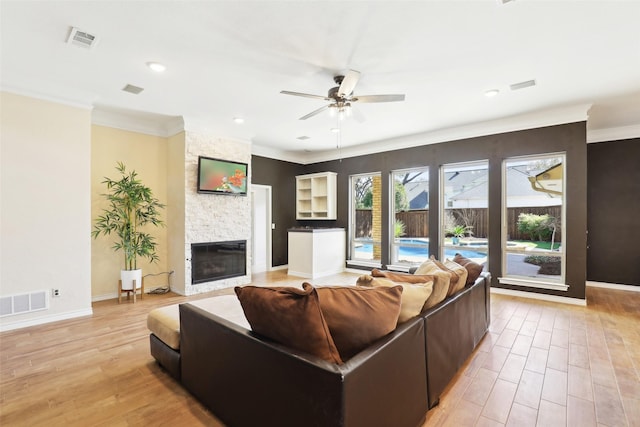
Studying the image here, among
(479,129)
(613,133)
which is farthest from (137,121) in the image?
(613,133)

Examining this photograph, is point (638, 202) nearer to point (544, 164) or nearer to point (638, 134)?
point (638, 134)

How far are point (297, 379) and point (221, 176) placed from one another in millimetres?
4423

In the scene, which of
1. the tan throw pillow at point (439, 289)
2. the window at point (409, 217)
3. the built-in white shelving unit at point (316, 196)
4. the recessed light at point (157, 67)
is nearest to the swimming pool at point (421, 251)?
the window at point (409, 217)

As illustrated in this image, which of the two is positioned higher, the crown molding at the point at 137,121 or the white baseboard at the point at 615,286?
the crown molding at the point at 137,121

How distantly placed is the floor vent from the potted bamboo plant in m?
0.92

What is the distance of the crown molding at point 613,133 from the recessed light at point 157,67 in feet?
22.5

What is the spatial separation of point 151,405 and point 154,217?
3578mm

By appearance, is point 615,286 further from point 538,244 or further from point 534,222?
point 534,222

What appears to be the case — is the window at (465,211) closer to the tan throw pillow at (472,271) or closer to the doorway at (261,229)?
the tan throw pillow at (472,271)

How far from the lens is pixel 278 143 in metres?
6.26

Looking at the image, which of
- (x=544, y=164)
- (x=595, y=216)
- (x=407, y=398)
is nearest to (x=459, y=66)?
(x=544, y=164)

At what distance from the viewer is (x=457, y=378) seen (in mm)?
2283

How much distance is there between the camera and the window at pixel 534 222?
4520 millimetres

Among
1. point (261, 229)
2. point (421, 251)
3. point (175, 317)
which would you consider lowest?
point (175, 317)
